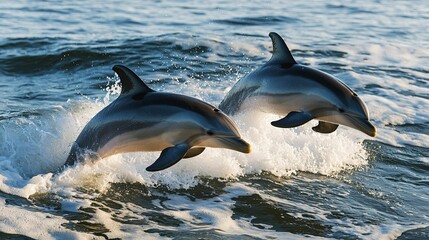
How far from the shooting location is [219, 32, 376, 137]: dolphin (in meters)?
7.87

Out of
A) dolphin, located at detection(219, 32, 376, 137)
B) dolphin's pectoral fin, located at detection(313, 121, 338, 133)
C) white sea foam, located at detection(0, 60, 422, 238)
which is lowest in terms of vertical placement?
white sea foam, located at detection(0, 60, 422, 238)

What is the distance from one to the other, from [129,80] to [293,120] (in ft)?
6.08

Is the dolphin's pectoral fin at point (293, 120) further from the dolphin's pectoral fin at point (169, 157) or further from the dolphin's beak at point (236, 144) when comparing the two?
the dolphin's pectoral fin at point (169, 157)

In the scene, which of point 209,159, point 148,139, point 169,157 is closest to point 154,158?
point 209,159

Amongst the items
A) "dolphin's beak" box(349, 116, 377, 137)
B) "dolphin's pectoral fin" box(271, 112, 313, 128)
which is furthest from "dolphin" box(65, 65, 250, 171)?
"dolphin's beak" box(349, 116, 377, 137)

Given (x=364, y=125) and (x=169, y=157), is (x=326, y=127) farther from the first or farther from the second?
(x=169, y=157)

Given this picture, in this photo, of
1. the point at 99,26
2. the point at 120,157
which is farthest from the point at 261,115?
the point at 99,26

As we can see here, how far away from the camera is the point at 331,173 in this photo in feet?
28.1

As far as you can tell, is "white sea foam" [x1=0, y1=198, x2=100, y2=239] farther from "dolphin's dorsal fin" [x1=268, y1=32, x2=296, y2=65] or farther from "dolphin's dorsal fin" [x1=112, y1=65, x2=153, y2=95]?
"dolphin's dorsal fin" [x1=268, y1=32, x2=296, y2=65]

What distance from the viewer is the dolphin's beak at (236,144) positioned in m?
6.75

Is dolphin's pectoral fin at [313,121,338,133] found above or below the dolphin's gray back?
above

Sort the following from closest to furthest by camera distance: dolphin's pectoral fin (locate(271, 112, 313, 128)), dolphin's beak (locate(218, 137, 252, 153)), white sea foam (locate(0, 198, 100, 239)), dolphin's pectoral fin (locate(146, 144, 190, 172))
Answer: white sea foam (locate(0, 198, 100, 239)) → dolphin's pectoral fin (locate(146, 144, 190, 172)) → dolphin's beak (locate(218, 137, 252, 153)) → dolphin's pectoral fin (locate(271, 112, 313, 128))

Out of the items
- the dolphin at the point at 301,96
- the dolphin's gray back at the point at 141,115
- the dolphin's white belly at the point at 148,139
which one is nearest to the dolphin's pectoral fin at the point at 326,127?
the dolphin at the point at 301,96

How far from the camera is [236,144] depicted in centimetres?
676
